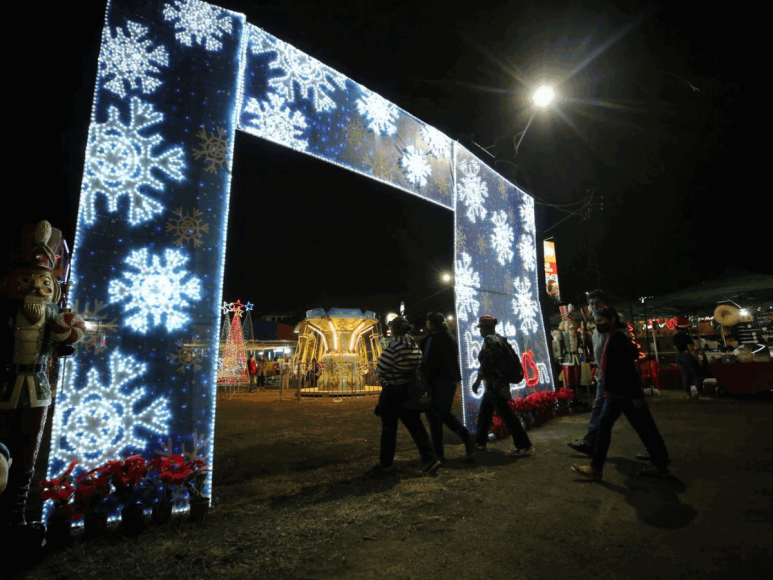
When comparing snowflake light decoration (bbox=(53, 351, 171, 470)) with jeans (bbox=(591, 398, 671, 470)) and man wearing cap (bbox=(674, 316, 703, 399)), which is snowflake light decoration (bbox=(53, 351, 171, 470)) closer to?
jeans (bbox=(591, 398, 671, 470))

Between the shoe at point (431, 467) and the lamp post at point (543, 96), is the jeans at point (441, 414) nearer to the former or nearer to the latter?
the shoe at point (431, 467)

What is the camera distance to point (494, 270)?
7.96 metres

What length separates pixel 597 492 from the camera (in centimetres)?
388

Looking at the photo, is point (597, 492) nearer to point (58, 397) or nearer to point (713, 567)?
point (713, 567)

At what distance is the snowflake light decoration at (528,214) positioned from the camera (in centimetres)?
934

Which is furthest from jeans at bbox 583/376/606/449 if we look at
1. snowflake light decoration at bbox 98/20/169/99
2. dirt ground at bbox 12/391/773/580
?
snowflake light decoration at bbox 98/20/169/99

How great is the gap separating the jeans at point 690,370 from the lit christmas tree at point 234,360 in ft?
52.6

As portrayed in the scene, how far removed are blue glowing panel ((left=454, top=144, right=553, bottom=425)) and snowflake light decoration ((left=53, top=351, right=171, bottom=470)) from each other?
449 centimetres

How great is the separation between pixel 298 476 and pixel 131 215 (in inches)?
130

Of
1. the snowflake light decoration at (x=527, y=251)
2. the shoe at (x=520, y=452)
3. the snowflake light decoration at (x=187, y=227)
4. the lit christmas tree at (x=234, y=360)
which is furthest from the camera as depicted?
the lit christmas tree at (x=234, y=360)

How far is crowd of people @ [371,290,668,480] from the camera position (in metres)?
4.22

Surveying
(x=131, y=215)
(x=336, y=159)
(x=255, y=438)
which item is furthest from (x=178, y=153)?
(x=255, y=438)

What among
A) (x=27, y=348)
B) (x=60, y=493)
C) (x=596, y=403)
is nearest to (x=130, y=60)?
(x=27, y=348)

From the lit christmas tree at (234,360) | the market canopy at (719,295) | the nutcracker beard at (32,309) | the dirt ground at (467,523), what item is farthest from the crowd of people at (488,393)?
the lit christmas tree at (234,360)
